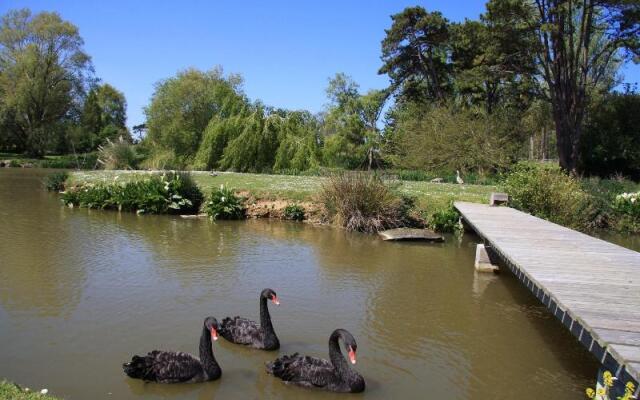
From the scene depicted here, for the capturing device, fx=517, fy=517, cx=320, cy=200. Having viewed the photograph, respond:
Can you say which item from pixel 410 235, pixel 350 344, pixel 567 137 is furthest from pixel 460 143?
pixel 350 344

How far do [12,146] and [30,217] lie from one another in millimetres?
50402

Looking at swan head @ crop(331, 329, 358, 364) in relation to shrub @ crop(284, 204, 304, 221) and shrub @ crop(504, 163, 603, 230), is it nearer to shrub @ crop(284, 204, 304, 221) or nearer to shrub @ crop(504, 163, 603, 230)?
shrub @ crop(504, 163, 603, 230)

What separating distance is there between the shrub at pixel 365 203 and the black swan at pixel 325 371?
10879 mm

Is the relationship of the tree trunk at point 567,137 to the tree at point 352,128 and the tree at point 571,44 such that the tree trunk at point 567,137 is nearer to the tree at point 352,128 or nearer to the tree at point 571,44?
the tree at point 571,44

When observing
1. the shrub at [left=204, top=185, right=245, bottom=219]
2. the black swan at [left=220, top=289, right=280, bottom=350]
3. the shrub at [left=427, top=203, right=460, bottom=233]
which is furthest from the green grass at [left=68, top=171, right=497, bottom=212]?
the black swan at [left=220, top=289, right=280, bottom=350]

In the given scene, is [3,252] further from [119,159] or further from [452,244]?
[119,159]

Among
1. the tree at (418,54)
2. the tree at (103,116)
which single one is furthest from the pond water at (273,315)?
the tree at (103,116)

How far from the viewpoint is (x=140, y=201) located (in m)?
19.1

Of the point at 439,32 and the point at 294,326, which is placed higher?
the point at 439,32

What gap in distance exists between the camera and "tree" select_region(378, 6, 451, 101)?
37250 mm

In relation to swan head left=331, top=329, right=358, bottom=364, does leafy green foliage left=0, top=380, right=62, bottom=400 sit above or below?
below

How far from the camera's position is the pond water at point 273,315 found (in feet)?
18.4

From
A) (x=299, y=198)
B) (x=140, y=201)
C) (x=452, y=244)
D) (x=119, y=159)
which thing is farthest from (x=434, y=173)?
(x=119, y=159)

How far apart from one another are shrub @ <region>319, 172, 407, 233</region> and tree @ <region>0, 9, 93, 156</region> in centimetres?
4562
